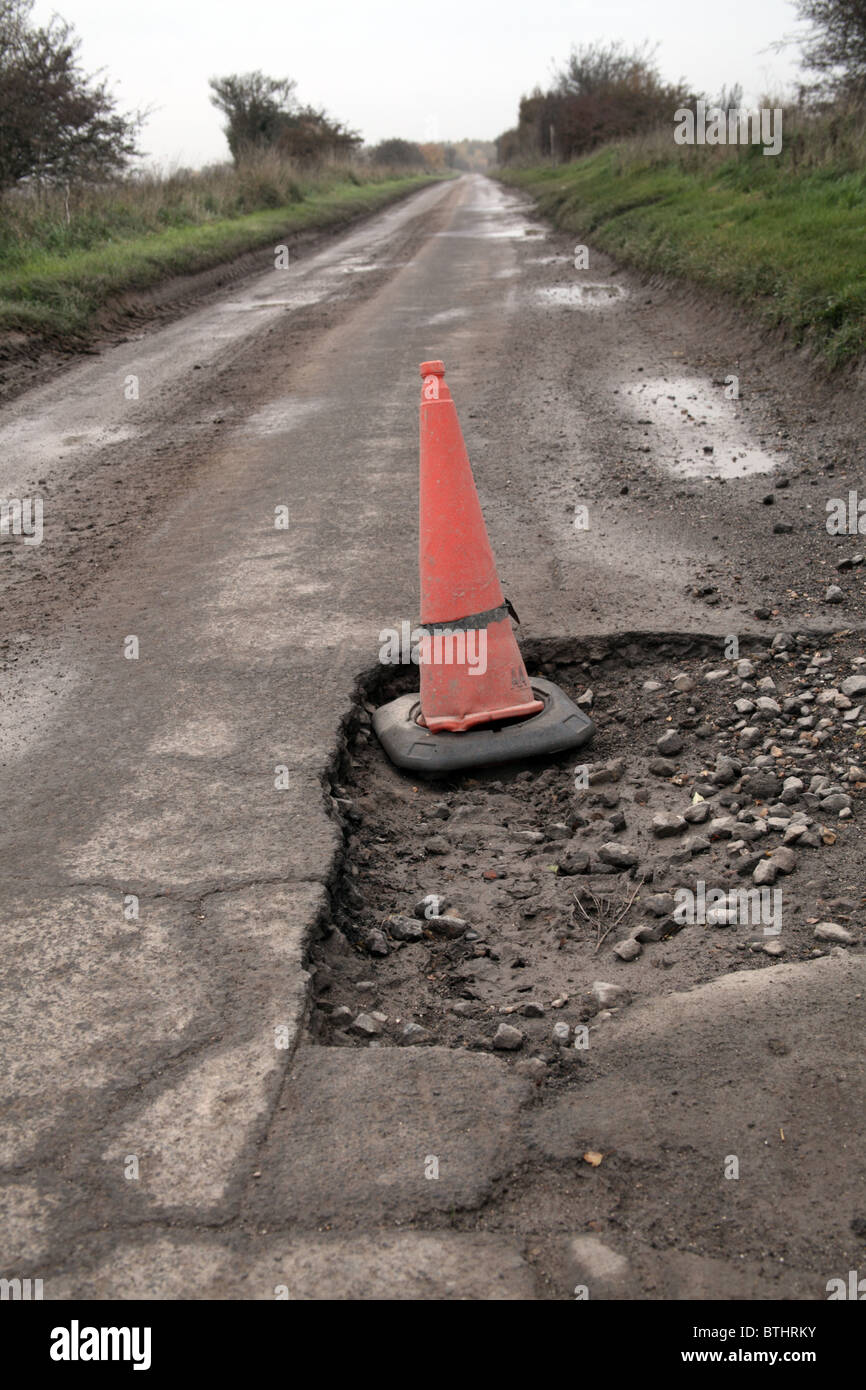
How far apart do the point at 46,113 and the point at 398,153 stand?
7300 cm

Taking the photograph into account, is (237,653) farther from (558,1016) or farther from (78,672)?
(558,1016)

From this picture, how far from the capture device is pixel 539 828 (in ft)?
10.7

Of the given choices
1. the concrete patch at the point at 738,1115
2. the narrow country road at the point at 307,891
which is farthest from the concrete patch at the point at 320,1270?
the concrete patch at the point at 738,1115

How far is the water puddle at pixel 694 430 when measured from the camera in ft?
20.3

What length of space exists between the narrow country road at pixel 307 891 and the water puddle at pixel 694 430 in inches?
1.3

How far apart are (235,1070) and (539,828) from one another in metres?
1.34

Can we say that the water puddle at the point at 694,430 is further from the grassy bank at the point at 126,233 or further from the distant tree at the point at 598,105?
the distant tree at the point at 598,105

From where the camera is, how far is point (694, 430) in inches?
273

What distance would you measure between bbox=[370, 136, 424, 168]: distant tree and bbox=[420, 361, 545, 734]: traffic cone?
8204 centimetres
